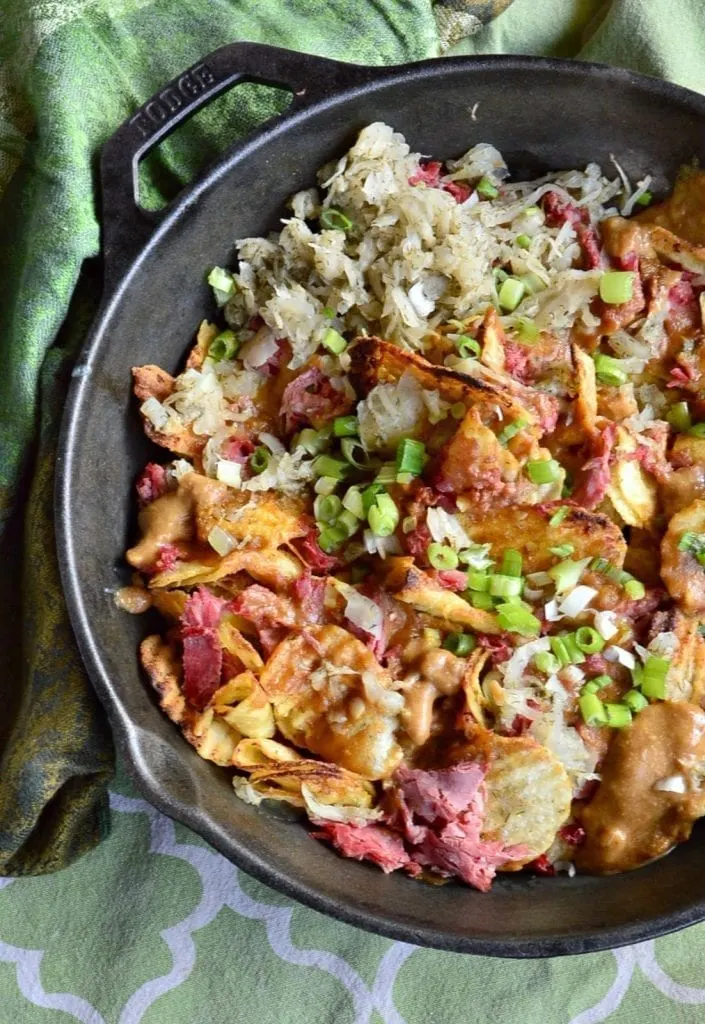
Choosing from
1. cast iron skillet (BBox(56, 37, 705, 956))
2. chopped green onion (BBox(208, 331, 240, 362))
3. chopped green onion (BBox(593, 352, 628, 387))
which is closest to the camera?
cast iron skillet (BBox(56, 37, 705, 956))

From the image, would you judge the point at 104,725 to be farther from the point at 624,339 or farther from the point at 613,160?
the point at 613,160

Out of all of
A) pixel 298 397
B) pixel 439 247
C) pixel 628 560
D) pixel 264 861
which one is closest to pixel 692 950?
pixel 628 560

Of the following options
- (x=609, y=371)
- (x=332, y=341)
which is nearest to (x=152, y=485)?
(x=332, y=341)

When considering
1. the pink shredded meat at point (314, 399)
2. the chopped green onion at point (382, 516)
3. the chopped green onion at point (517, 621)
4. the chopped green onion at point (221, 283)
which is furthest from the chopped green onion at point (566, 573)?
the chopped green onion at point (221, 283)

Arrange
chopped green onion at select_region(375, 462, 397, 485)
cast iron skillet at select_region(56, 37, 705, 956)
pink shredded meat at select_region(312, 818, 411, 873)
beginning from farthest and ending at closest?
chopped green onion at select_region(375, 462, 397, 485)
pink shredded meat at select_region(312, 818, 411, 873)
cast iron skillet at select_region(56, 37, 705, 956)

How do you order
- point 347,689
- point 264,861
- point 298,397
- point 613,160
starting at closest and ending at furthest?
point 264,861 → point 347,689 → point 298,397 → point 613,160

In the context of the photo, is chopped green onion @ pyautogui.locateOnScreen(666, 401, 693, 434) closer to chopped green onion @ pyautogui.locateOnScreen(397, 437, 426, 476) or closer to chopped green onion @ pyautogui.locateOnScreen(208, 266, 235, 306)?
chopped green onion @ pyautogui.locateOnScreen(397, 437, 426, 476)

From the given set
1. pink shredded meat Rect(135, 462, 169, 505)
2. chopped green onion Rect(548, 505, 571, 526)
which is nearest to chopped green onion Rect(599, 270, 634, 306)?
chopped green onion Rect(548, 505, 571, 526)
